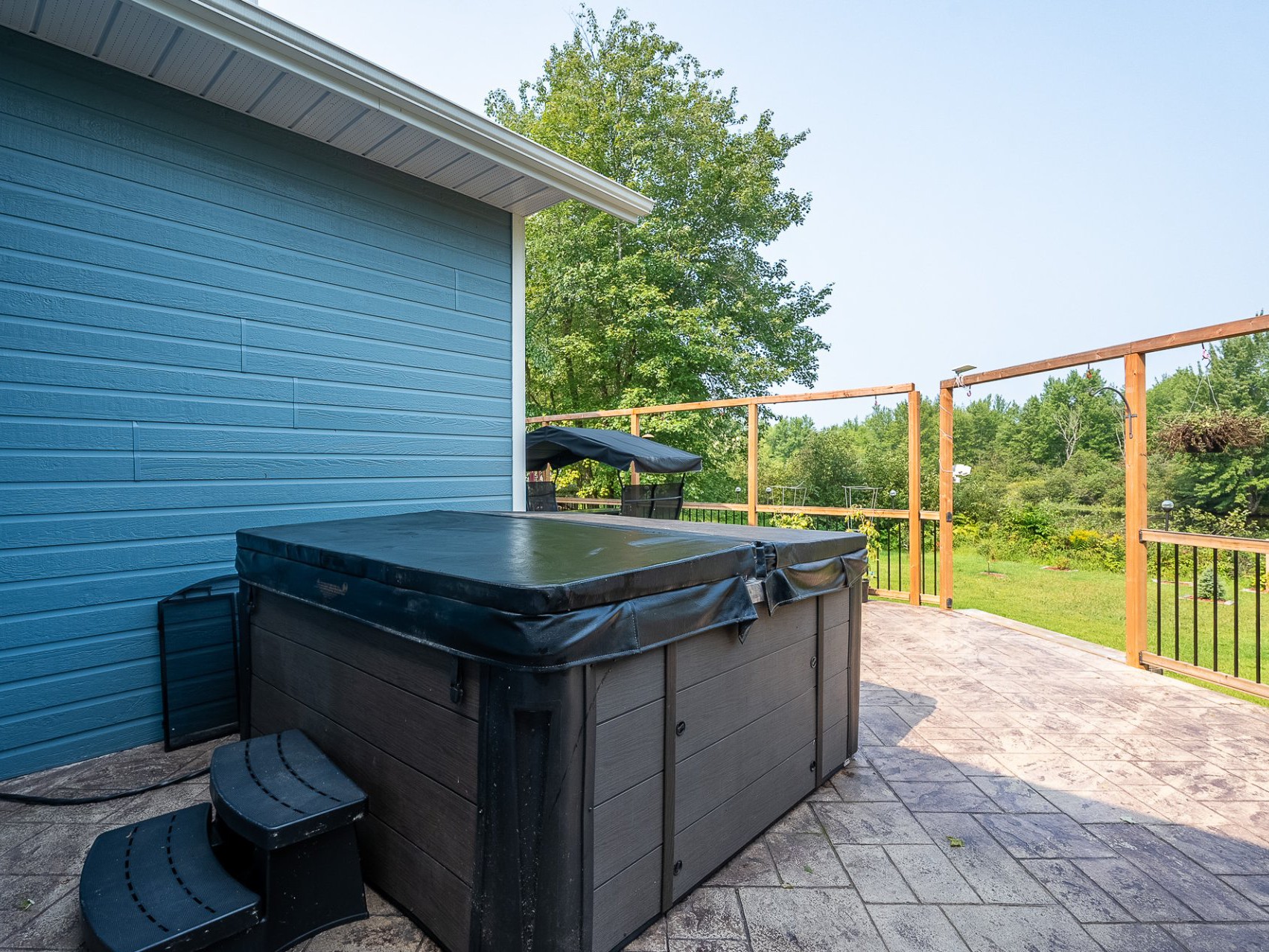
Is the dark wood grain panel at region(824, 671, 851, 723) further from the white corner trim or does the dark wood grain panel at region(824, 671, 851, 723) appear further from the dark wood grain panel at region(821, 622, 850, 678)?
the white corner trim

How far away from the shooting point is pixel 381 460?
139 inches

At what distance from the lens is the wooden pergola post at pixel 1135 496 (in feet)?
12.5

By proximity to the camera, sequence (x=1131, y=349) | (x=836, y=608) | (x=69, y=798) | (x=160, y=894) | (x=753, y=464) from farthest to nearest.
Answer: (x=753, y=464)
(x=1131, y=349)
(x=836, y=608)
(x=69, y=798)
(x=160, y=894)

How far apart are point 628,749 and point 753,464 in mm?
5414

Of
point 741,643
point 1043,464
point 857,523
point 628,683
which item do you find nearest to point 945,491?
point 857,523

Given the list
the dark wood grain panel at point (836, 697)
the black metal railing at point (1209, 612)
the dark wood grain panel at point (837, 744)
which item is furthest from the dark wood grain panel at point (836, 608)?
the black metal railing at point (1209, 612)

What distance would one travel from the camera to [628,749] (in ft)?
4.82

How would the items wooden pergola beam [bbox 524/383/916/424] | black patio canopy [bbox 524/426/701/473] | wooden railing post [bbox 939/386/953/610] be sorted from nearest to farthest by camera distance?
black patio canopy [bbox 524/426/701/473]
wooden railing post [bbox 939/386/953/610]
wooden pergola beam [bbox 524/383/916/424]

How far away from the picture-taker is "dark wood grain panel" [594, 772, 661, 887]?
1.40 m

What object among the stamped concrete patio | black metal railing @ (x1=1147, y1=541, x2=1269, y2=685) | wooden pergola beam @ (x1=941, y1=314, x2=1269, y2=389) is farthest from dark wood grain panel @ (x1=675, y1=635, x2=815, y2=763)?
black metal railing @ (x1=1147, y1=541, x2=1269, y2=685)

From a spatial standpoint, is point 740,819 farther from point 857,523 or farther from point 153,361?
point 857,523

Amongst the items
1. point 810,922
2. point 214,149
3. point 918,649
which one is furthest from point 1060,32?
point 810,922

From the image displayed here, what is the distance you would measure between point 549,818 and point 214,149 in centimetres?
328

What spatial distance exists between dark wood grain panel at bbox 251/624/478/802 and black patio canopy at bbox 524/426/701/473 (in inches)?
117
